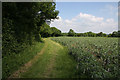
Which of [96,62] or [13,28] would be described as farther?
[13,28]

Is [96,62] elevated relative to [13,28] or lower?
lower

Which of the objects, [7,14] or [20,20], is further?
[20,20]

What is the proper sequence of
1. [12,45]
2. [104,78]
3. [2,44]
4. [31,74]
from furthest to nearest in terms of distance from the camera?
[12,45], [2,44], [31,74], [104,78]

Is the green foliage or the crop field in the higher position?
the green foliage

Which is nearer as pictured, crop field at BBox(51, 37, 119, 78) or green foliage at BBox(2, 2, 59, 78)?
crop field at BBox(51, 37, 119, 78)

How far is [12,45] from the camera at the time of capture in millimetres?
6402

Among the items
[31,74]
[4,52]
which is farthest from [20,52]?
[31,74]

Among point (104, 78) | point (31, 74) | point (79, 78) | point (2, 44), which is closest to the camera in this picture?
point (104, 78)

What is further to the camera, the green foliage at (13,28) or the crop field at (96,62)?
the green foliage at (13,28)

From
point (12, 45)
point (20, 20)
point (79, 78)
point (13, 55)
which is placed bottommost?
point (79, 78)

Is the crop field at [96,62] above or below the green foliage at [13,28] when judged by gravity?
below

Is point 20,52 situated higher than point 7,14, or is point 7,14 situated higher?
point 7,14

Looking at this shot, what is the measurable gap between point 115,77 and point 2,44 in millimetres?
6660

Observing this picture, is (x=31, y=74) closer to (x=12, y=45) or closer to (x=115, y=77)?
(x=12, y=45)
